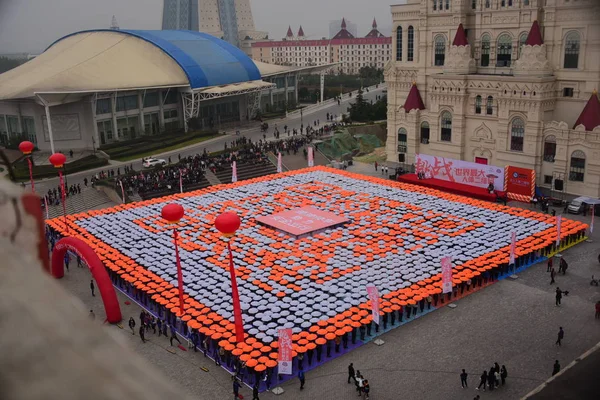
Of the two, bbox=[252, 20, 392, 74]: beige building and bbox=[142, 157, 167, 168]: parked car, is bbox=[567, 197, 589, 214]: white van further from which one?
bbox=[252, 20, 392, 74]: beige building

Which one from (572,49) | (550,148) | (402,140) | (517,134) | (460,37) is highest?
(460,37)

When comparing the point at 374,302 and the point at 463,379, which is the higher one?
the point at 374,302

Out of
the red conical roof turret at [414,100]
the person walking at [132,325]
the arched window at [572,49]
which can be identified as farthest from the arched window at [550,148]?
the person walking at [132,325]

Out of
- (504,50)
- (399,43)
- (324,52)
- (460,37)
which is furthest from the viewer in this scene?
(324,52)

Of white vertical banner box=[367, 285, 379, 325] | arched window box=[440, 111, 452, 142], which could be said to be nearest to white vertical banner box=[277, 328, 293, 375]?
white vertical banner box=[367, 285, 379, 325]

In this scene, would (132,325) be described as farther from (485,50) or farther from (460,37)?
(485,50)

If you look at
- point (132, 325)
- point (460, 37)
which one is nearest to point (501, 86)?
point (460, 37)

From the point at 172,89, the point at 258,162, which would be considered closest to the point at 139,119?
the point at 172,89
